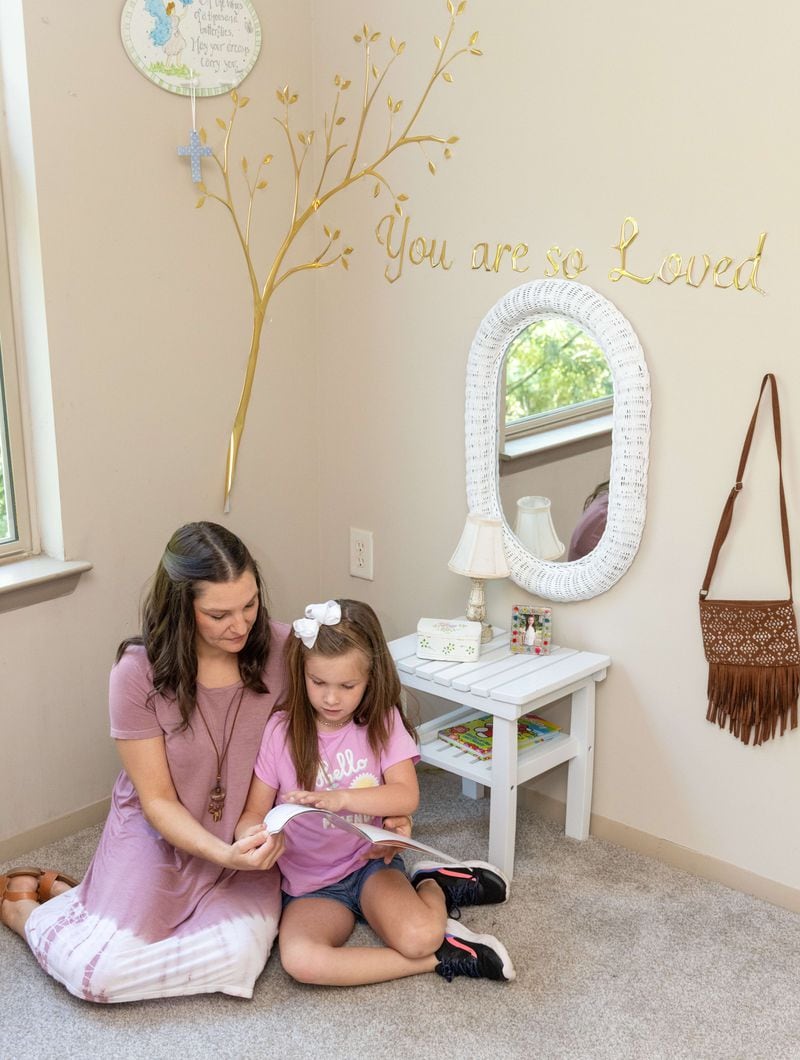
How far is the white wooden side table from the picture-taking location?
2.05 metres

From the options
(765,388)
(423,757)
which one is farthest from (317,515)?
(765,388)

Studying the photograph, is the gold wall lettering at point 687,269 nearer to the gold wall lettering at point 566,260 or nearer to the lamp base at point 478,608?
the gold wall lettering at point 566,260

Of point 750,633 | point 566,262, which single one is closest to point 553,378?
point 566,262

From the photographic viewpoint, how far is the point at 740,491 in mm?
1989

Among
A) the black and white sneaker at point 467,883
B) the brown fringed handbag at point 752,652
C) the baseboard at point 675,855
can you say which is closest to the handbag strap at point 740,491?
the brown fringed handbag at point 752,652

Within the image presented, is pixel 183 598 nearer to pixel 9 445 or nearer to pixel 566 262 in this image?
pixel 9 445

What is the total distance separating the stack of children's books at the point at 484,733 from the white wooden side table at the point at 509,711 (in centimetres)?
1

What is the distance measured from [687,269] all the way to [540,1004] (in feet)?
4.12

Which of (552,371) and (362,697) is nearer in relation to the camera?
(362,697)

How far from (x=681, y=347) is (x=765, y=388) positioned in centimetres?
17

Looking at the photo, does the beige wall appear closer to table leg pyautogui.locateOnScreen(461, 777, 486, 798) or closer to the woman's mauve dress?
table leg pyautogui.locateOnScreen(461, 777, 486, 798)

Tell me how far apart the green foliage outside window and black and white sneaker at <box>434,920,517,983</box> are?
0.98 meters

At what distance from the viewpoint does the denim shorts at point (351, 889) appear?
1.96 metres

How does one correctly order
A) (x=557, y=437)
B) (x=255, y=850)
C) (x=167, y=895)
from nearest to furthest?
1. (x=255, y=850)
2. (x=167, y=895)
3. (x=557, y=437)
